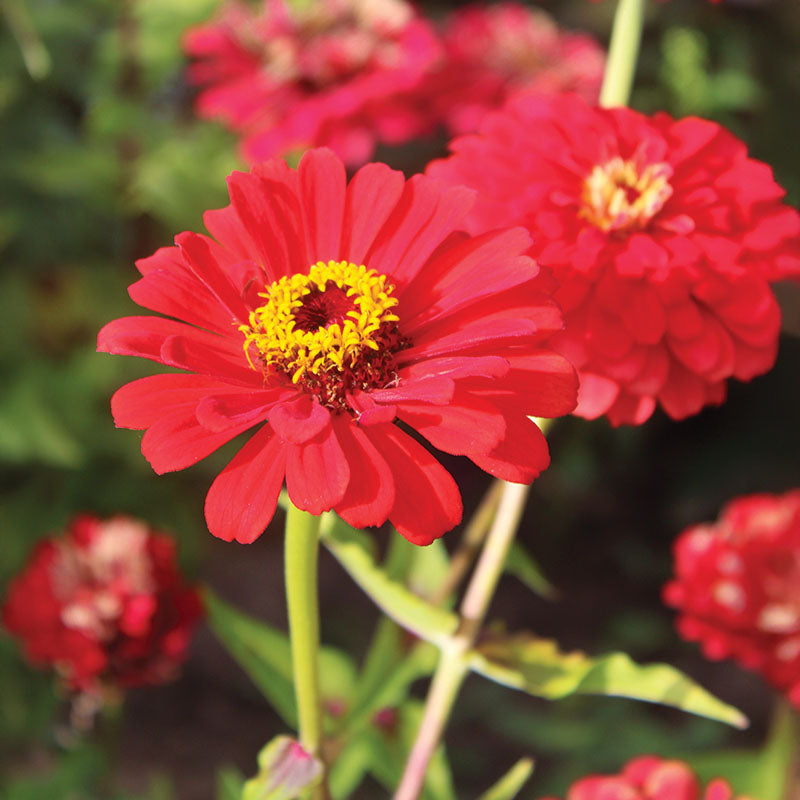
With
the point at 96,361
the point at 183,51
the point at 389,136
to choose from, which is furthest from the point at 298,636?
the point at 183,51

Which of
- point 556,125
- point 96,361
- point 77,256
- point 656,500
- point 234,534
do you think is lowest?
point 234,534

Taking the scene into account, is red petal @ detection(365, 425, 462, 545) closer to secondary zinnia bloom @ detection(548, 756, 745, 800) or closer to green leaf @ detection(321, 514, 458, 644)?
green leaf @ detection(321, 514, 458, 644)

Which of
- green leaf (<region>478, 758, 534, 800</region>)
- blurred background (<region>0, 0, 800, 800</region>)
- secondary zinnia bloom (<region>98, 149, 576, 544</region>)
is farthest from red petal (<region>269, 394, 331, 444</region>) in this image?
blurred background (<region>0, 0, 800, 800</region>)

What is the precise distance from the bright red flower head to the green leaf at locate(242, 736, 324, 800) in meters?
0.33

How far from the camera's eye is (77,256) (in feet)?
3.86

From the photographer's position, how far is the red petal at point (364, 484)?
0.30 metres

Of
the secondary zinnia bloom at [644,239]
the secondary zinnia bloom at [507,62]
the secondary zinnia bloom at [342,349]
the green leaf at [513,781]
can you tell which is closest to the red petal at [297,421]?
the secondary zinnia bloom at [342,349]

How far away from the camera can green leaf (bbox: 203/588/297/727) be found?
547 mm

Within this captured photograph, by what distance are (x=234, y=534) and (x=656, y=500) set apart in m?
1.34

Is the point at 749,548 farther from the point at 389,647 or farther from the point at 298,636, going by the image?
the point at 298,636

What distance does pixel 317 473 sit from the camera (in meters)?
0.30

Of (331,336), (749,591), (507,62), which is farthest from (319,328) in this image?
(507,62)

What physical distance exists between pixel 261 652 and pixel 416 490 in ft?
0.95

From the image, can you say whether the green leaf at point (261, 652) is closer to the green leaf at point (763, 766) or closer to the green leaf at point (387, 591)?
the green leaf at point (387, 591)
